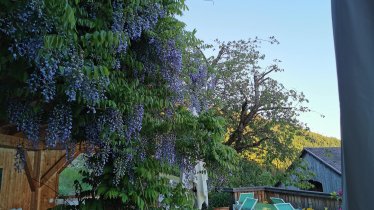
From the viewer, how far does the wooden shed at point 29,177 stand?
5105mm

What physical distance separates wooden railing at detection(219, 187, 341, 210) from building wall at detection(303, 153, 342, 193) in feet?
17.5

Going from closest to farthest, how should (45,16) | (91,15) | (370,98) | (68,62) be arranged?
(370,98) < (45,16) < (68,62) < (91,15)

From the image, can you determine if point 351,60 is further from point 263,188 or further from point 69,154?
point 263,188

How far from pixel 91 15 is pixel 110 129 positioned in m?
0.87

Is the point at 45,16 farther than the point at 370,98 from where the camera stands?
Yes

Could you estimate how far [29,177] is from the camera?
510cm

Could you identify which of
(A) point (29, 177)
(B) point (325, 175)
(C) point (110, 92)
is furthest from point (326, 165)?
(C) point (110, 92)

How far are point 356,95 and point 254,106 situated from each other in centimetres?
1009

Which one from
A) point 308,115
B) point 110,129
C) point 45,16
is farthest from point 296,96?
point 45,16

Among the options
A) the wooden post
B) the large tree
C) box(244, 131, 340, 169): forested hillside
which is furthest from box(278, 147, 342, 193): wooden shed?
the wooden post

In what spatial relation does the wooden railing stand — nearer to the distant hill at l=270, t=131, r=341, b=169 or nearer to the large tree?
the large tree

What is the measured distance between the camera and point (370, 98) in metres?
0.78

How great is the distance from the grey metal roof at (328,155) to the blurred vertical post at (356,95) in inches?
479

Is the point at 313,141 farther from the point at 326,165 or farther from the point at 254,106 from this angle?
the point at 254,106
